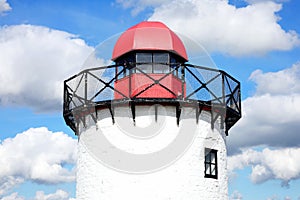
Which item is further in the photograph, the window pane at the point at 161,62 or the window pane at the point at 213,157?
the window pane at the point at 213,157

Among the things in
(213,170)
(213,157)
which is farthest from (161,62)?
(213,170)

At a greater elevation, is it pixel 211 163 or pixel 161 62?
pixel 161 62

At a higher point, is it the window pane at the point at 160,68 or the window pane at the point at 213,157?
the window pane at the point at 160,68

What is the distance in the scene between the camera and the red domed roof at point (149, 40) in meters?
16.8

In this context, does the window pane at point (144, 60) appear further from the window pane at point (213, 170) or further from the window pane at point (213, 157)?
the window pane at point (213, 170)

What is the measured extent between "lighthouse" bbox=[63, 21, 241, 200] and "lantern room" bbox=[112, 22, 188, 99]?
0.03 m

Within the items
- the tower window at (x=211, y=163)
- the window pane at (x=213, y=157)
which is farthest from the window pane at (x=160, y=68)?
the window pane at (x=213, y=157)

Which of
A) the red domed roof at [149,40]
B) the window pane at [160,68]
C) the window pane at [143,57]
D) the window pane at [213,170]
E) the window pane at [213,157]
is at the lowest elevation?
the window pane at [213,170]

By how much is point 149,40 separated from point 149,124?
9.12ft

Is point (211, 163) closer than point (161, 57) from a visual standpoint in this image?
No

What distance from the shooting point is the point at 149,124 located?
16188 millimetres

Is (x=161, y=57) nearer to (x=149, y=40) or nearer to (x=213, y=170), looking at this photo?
(x=149, y=40)

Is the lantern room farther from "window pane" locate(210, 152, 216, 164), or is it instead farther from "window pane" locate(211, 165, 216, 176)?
"window pane" locate(211, 165, 216, 176)

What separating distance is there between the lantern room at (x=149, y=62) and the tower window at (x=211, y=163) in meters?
2.21
